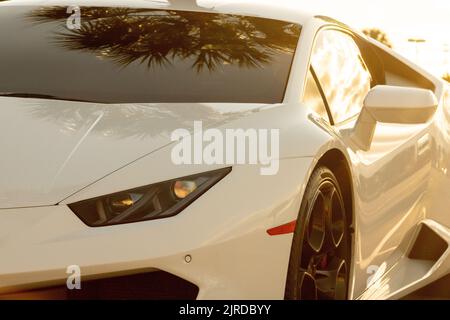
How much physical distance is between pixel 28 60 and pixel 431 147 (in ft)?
7.25

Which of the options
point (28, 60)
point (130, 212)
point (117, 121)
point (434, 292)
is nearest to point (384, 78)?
point (434, 292)

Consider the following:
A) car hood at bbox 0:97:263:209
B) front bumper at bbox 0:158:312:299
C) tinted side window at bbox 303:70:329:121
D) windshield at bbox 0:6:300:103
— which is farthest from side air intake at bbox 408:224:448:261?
front bumper at bbox 0:158:312:299

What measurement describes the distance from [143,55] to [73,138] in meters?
1.27

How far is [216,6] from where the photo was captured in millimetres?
5637

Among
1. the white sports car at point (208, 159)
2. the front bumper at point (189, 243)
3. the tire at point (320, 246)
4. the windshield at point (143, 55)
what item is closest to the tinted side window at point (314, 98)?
the white sports car at point (208, 159)

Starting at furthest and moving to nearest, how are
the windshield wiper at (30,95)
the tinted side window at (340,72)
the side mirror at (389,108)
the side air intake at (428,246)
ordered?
1. the side air intake at (428,246)
2. the tinted side window at (340,72)
3. the side mirror at (389,108)
4. the windshield wiper at (30,95)

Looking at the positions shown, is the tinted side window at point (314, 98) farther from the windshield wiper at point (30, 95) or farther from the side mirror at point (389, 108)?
the windshield wiper at point (30, 95)

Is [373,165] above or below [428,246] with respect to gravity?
above

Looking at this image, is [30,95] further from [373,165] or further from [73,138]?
[373,165]

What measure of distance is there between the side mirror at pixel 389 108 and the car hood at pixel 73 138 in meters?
0.74

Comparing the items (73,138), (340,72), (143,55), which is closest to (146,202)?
(73,138)

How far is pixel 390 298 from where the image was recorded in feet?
16.2

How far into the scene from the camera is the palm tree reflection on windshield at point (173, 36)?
492 centimetres
